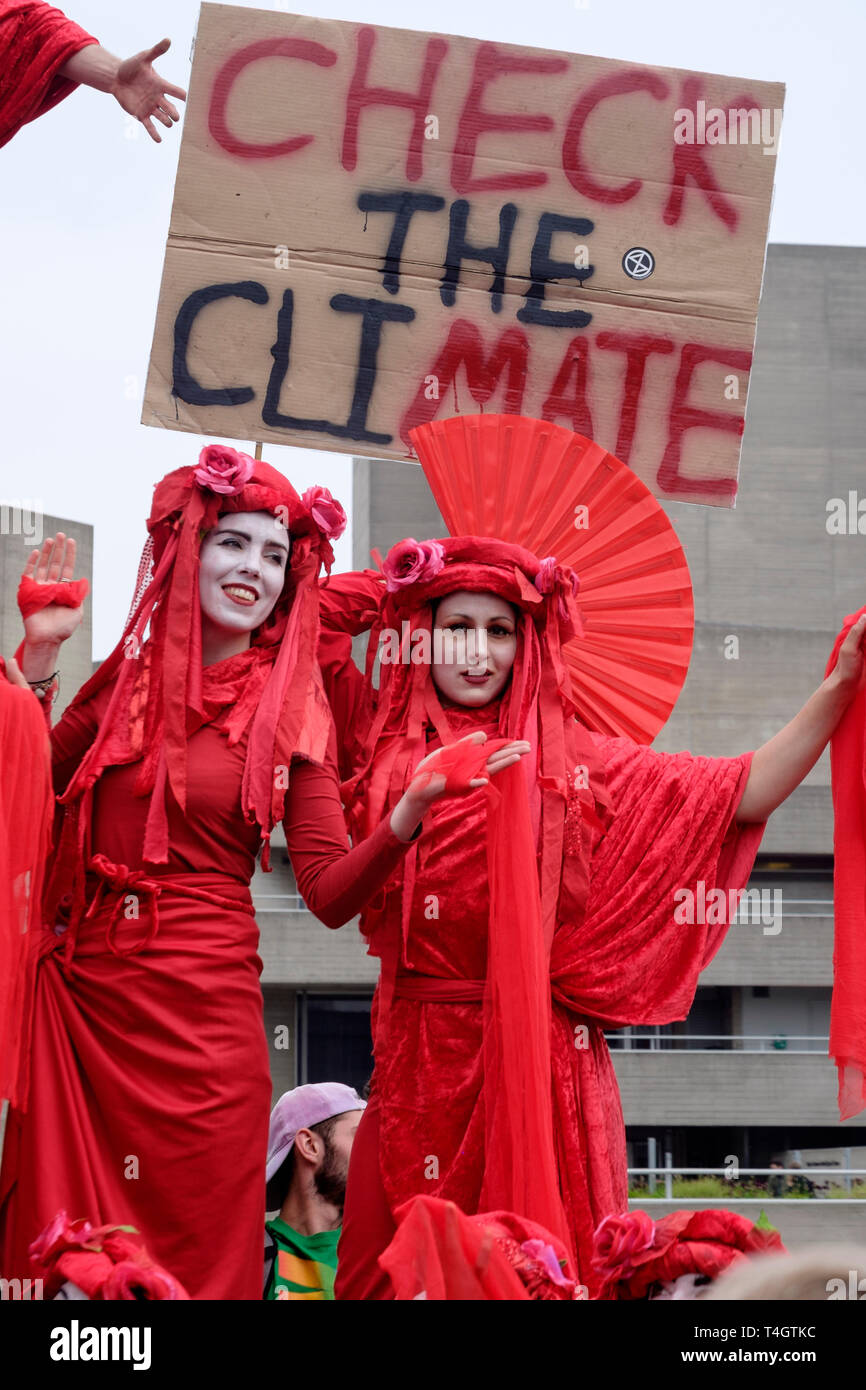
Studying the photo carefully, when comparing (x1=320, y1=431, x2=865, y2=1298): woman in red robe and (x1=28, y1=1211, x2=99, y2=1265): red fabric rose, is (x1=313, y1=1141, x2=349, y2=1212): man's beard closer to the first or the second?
(x1=320, y1=431, x2=865, y2=1298): woman in red robe

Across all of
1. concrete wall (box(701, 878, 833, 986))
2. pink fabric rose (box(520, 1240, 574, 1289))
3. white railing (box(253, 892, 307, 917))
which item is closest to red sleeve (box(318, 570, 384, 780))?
pink fabric rose (box(520, 1240, 574, 1289))

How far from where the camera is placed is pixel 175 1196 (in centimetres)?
325

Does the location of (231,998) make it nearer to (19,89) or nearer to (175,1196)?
(175,1196)

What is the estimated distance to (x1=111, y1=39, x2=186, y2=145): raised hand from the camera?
412 cm

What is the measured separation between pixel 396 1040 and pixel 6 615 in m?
19.2

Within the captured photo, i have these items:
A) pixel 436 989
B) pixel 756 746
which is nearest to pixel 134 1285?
pixel 436 989

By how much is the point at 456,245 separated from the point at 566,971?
1.82 m

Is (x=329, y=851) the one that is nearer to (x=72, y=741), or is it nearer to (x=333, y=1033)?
(x=72, y=741)


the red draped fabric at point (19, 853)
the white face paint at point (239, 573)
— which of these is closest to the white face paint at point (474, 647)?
the white face paint at point (239, 573)

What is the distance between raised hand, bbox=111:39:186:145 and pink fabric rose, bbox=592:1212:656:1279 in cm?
277

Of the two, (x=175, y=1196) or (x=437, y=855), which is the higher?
(x=437, y=855)

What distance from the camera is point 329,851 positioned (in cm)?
346
